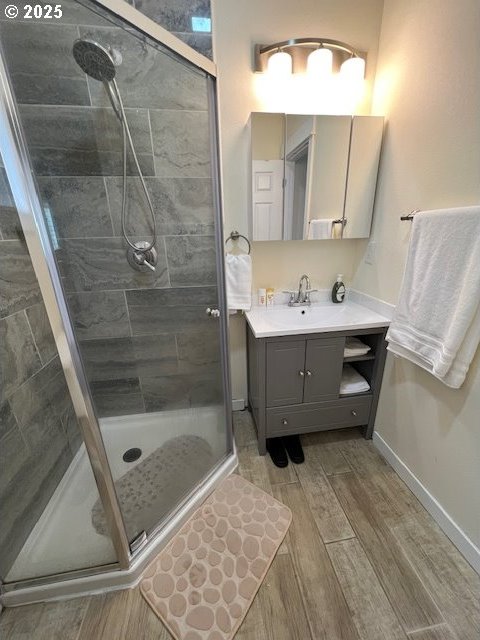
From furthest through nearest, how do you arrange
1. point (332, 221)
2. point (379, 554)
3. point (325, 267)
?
point (325, 267), point (332, 221), point (379, 554)

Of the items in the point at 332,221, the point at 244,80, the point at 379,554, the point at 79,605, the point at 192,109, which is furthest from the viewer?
the point at 332,221

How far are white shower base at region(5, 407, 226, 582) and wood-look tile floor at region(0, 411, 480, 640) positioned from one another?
0.12m

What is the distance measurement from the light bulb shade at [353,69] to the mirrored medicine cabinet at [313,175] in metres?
0.21

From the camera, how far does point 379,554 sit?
1.08 meters

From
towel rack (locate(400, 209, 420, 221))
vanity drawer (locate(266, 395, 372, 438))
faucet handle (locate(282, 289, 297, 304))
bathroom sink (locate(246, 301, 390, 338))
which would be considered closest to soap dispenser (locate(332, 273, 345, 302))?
bathroom sink (locate(246, 301, 390, 338))

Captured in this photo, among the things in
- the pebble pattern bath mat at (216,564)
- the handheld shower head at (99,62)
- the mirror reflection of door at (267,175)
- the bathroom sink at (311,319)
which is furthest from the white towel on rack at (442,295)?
the handheld shower head at (99,62)

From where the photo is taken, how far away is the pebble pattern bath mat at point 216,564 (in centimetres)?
90

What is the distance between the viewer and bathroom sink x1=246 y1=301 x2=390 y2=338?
4.41 feet

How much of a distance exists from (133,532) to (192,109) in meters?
1.84

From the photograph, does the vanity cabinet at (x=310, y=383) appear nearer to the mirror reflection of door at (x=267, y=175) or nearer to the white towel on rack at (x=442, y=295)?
the white towel on rack at (x=442, y=295)

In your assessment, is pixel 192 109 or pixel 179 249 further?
pixel 179 249

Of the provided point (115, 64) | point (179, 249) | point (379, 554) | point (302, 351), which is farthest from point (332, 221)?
point (379, 554)

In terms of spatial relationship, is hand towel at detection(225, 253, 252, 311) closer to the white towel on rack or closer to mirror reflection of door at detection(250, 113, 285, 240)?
mirror reflection of door at detection(250, 113, 285, 240)

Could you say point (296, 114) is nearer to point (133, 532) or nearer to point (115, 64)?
point (115, 64)
